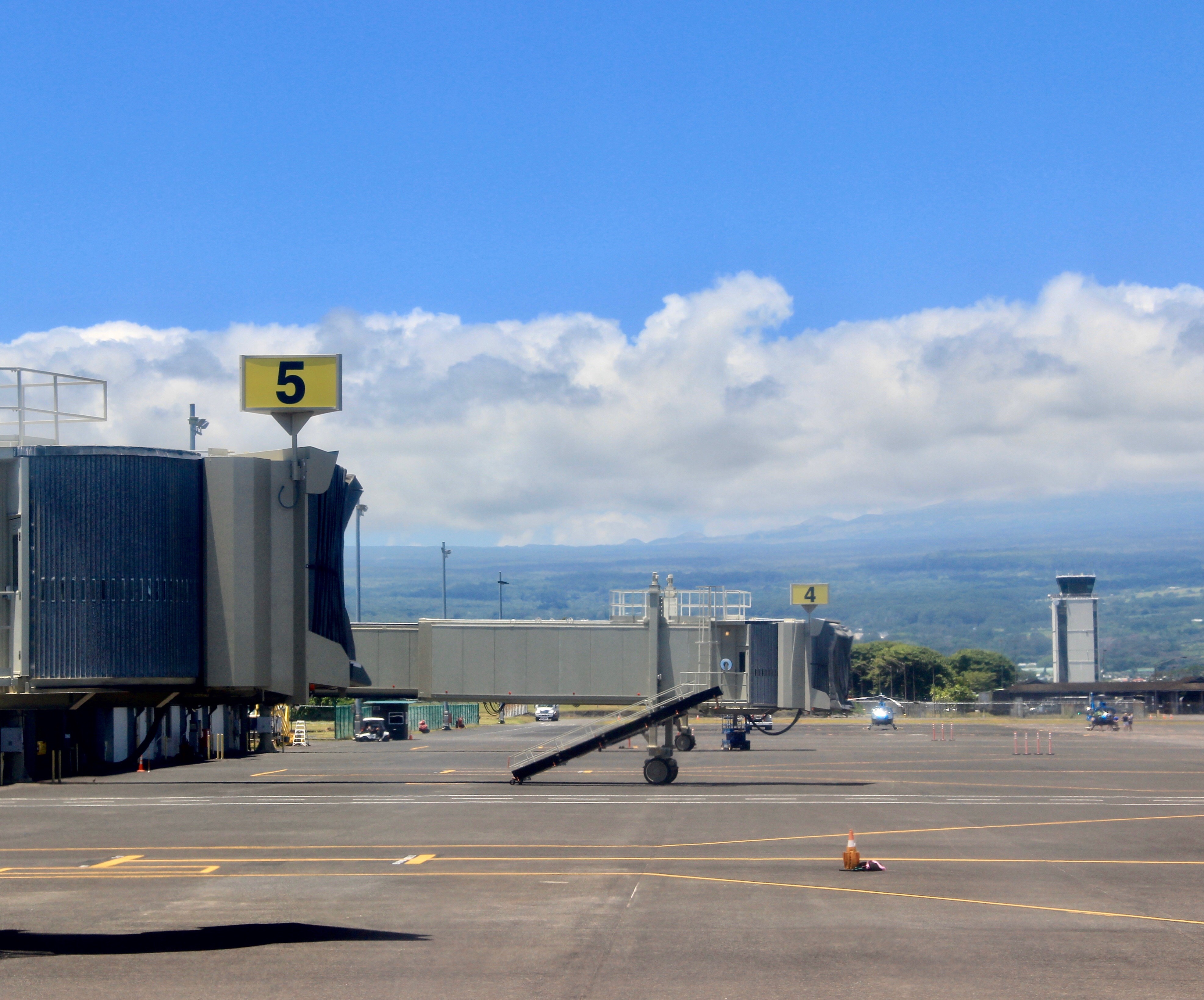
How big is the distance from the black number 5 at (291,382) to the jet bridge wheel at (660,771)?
3931 centimetres

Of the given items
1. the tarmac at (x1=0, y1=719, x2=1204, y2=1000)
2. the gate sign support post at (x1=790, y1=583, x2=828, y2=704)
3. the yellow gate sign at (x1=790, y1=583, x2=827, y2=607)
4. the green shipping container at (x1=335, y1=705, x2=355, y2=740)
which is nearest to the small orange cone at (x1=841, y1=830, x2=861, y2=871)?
the tarmac at (x1=0, y1=719, x2=1204, y2=1000)

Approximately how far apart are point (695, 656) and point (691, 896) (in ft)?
80.3

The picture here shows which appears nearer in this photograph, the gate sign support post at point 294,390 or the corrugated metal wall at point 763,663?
the gate sign support post at point 294,390

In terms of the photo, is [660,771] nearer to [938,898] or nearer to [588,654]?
[588,654]

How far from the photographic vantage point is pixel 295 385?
9406mm

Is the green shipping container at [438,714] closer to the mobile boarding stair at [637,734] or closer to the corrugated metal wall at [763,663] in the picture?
the mobile boarding stair at [637,734]

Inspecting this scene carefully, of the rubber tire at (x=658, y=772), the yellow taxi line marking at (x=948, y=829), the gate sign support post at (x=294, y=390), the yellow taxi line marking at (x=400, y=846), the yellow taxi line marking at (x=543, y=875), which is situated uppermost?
the gate sign support post at (x=294, y=390)

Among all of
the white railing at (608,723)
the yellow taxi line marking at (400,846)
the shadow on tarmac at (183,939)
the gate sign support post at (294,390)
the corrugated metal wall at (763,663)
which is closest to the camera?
the gate sign support post at (294,390)

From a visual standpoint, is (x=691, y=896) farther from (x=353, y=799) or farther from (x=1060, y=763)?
(x=1060, y=763)

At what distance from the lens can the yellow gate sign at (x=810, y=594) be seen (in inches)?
2948

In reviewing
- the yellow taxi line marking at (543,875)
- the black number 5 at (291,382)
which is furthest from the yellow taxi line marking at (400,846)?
the black number 5 at (291,382)

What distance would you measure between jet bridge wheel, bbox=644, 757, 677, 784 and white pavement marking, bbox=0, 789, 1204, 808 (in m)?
3.13

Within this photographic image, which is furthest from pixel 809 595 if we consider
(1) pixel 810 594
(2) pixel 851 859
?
(2) pixel 851 859

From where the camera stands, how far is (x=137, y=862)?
26.4 metres
